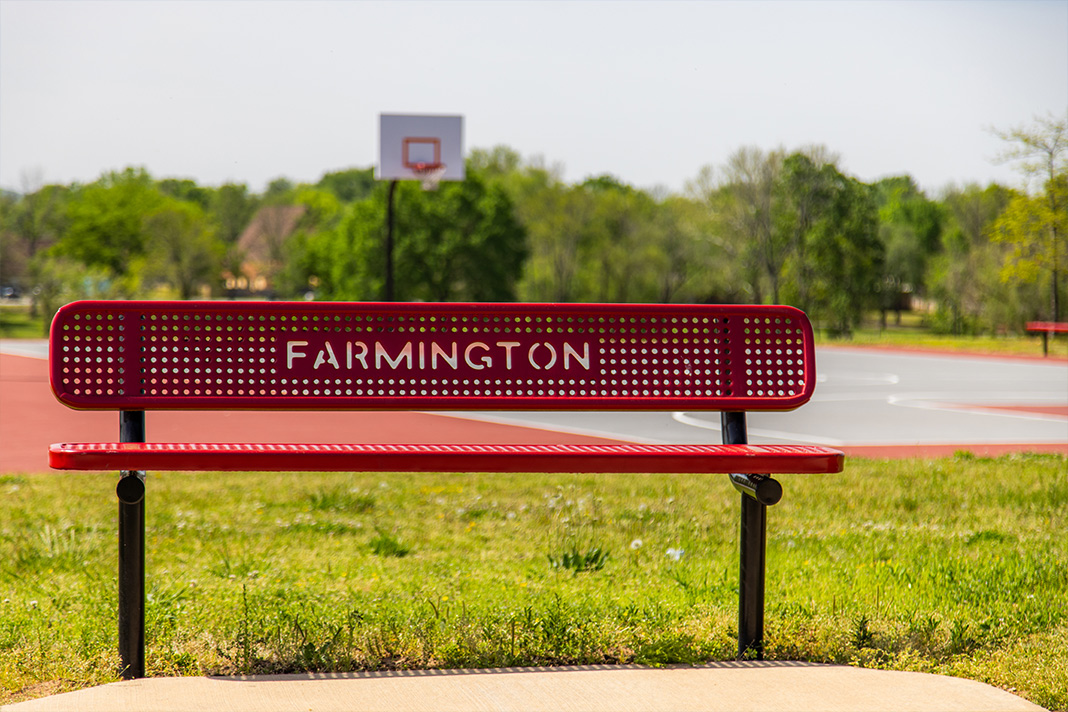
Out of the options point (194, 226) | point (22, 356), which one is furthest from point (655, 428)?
point (194, 226)

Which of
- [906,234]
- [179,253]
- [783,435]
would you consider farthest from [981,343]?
[179,253]

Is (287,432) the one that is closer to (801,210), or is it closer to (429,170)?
(429,170)

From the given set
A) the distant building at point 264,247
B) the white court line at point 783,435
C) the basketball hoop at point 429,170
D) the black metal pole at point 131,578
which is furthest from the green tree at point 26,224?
the black metal pole at point 131,578

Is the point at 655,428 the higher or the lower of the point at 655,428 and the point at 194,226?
the lower

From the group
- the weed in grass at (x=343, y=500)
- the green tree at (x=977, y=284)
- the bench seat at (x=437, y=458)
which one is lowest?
the weed in grass at (x=343, y=500)

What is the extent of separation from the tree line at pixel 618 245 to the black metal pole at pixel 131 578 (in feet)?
103

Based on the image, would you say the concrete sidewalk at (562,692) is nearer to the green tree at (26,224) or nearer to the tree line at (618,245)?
the tree line at (618,245)

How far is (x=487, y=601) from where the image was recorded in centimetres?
405

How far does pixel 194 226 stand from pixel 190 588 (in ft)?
187

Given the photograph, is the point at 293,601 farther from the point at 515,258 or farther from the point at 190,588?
the point at 515,258

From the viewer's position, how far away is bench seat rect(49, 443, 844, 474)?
3.20 meters

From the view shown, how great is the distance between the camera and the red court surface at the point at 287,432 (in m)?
10.4

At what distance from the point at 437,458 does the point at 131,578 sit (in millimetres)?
984

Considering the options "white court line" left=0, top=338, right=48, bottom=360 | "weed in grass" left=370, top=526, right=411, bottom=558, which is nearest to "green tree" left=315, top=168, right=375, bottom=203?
"white court line" left=0, top=338, right=48, bottom=360
